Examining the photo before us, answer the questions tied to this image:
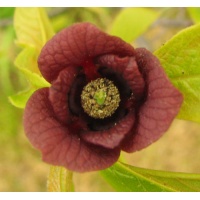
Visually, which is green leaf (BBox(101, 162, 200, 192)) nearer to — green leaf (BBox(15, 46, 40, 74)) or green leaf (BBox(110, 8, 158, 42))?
green leaf (BBox(15, 46, 40, 74))

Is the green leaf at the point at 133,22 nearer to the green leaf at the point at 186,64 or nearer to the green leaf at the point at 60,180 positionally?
the green leaf at the point at 186,64

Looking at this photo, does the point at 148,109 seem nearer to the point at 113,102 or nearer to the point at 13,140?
the point at 113,102

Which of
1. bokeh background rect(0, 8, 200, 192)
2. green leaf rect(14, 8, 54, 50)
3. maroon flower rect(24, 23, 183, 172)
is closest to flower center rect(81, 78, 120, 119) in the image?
maroon flower rect(24, 23, 183, 172)

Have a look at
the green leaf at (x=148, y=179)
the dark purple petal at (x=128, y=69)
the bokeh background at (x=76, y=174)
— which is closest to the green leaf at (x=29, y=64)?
the dark purple petal at (x=128, y=69)

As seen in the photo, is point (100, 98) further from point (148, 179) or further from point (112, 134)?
point (148, 179)

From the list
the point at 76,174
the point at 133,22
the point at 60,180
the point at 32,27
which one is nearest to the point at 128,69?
the point at 60,180
